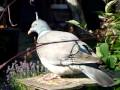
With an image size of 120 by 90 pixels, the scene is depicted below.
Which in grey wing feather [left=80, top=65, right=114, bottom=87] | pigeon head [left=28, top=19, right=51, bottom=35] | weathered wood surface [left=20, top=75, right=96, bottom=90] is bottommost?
weathered wood surface [left=20, top=75, right=96, bottom=90]

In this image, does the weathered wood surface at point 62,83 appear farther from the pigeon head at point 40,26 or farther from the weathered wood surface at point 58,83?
the pigeon head at point 40,26

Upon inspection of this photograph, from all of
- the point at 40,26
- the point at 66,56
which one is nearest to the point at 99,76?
the point at 66,56

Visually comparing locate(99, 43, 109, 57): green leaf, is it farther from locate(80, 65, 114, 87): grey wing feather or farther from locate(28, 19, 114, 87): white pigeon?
locate(80, 65, 114, 87): grey wing feather

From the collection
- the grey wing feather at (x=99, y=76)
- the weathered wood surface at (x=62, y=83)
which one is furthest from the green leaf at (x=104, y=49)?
the grey wing feather at (x=99, y=76)

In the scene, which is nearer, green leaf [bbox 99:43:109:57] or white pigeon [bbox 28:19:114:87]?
white pigeon [bbox 28:19:114:87]

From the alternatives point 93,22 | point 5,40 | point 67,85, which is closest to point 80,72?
point 67,85

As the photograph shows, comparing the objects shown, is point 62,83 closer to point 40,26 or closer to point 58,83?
point 58,83

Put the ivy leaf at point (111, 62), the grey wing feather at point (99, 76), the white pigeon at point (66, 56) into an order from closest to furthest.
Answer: the grey wing feather at point (99, 76) → the white pigeon at point (66, 56) → the ivy leaf at point (111, 62)

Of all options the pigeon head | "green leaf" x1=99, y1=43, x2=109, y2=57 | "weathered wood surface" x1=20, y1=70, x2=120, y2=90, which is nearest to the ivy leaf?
"green leaf" x1=99, y1=43, x2=109, y2=57

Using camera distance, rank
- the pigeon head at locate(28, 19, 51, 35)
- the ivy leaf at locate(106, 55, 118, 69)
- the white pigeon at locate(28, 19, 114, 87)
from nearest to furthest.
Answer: the white pigeon at locate(28, 19, 114, 87) < the pigeon head at locate(28, 19, 51, 35) < the ivy leaf at locate(106, 55, 118, 69)

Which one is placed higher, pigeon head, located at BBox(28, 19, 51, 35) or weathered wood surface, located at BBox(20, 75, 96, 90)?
pigeon head, located at BBox(28, 19, 51, 35)

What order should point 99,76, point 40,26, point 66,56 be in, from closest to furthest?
point 99,76
point 66,56
point 40,26

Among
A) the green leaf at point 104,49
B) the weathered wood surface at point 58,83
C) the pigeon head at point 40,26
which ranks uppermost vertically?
the pigeon head at point 40,26

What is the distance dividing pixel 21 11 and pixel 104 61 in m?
5.54
